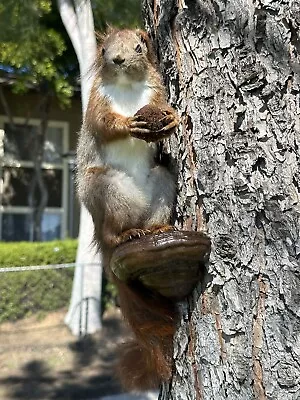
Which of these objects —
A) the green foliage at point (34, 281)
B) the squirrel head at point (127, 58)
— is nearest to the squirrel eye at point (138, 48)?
the squirrel head at point (127, 58)

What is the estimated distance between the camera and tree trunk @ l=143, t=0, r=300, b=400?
3.83 feet

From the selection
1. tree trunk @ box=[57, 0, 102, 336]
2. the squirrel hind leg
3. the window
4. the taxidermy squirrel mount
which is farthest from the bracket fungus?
the window

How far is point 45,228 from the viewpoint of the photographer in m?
11.0

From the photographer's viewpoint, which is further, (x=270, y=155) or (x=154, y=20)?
(x=154, y=20)

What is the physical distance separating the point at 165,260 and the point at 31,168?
981 centimetres

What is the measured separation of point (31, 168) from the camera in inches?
420

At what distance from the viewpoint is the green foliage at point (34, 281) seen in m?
6.70

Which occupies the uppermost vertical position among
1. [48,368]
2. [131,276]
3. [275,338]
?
[131,276]

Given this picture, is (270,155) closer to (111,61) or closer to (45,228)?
(111,61)

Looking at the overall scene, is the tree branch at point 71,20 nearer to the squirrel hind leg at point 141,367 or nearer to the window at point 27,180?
the window at point 27,180

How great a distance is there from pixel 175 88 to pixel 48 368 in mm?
5299

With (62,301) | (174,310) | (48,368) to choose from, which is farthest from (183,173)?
(62,301)

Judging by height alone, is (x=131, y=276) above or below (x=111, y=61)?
below

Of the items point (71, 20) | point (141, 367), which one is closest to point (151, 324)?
point (141, 367)
